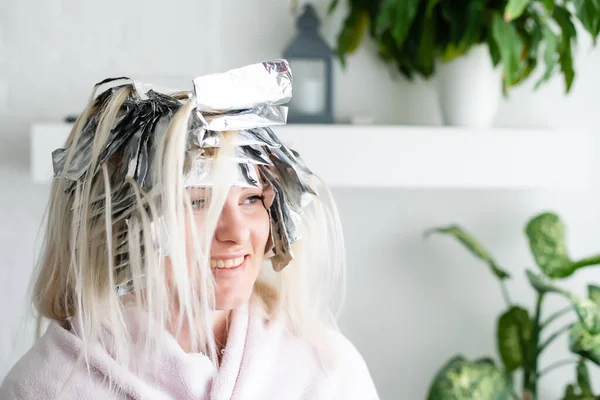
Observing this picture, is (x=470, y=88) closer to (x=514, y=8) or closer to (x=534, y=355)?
(x=514, y=8)

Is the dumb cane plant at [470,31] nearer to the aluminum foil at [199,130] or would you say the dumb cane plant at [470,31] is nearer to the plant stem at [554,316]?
the plant stem at [554,316]

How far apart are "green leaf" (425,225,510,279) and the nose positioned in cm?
91

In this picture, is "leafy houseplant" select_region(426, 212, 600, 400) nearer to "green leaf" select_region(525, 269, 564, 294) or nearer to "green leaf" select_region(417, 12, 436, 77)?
"green leaf" select_region(525, 269, 564, 294)

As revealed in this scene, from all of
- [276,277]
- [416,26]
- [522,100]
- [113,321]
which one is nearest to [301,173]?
[276,277]

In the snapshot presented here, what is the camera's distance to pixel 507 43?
5.11 feet

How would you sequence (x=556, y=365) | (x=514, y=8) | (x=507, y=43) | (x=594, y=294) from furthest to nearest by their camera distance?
(x=556, y=365), (x=594, y=294), (x=507, y=43), (x=514, y=8)

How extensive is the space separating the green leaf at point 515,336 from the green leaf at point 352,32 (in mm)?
737

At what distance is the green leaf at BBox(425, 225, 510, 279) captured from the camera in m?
1.73

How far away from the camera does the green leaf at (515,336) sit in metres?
1.76

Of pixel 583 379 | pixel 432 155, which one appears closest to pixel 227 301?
pixel 432 155

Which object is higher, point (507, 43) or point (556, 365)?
point (507, 43)

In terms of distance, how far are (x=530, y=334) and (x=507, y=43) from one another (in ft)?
2.29

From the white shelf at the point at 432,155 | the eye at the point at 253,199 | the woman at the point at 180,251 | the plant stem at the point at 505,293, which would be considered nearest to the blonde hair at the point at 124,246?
the woman at the point at 180,251

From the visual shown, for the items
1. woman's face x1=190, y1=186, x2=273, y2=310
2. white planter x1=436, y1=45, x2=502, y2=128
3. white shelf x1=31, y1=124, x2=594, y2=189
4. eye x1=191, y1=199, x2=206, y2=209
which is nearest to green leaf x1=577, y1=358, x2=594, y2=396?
white shelf x1=31, y1=124, x2=594, y2=189
